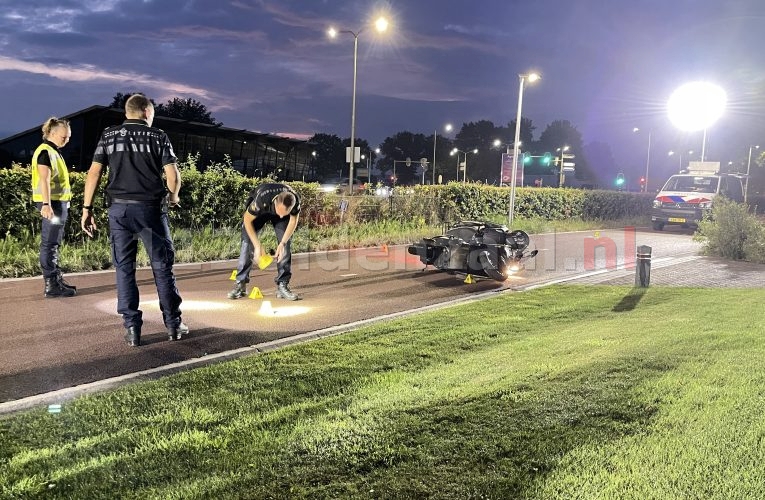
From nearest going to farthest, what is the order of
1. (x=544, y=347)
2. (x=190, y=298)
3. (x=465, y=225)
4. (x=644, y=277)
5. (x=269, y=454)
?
(x=269, y=454) → (x=544, y=347) → (x=190, y=298) → (x=644, y=277) → (x=465, y=225)

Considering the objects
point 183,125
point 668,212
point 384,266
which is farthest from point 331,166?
point 384,266

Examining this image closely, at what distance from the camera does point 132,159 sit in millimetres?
5164

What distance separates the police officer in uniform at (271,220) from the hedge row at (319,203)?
5151 millimetres

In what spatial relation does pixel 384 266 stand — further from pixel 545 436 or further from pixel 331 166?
pixel 331 166

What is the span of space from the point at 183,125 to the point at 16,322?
30735 millimetres

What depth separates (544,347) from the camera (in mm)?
5520

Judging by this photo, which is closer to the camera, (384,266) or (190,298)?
(190,298)

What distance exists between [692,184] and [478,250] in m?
18.8

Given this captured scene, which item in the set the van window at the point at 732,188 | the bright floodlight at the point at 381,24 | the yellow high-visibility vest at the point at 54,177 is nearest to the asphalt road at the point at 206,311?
the yellow high-visibility vest at the point at 54,177

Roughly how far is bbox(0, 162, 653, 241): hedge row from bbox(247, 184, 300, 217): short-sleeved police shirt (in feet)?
18.1

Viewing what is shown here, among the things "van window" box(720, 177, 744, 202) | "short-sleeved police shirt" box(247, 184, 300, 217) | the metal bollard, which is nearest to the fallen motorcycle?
the metal bollard

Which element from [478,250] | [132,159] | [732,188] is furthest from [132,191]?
[732,188]

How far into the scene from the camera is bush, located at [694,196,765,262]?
545 inches

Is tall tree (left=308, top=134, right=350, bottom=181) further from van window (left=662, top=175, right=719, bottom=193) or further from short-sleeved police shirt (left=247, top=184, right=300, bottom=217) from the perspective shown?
short-sleeved police shirt (left=247, top=184, right=300, bottom=217)
